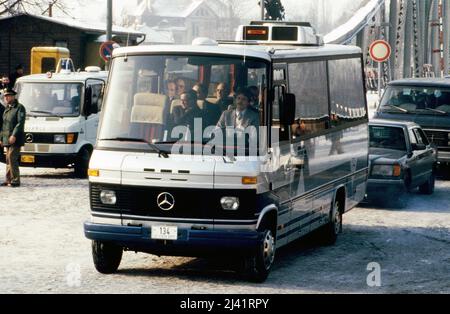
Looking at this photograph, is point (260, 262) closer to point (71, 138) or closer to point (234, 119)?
point (234, 119)

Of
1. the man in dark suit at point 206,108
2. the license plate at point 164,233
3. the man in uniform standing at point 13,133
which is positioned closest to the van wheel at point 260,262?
the license plate at point 164,233

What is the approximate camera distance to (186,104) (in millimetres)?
11383

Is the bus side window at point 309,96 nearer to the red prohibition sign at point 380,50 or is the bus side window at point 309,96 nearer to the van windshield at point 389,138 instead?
the van windshield at point 389,138

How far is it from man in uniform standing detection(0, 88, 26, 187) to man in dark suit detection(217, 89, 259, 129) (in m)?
9.85

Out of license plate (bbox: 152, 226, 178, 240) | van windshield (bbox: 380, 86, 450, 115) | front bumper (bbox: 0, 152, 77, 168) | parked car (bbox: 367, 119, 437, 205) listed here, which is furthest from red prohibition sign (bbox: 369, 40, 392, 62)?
license plate (bbox: 152, 226, 178, 240)

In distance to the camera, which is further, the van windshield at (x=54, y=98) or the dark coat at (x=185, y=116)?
the van windshield at (x=54, y=98)

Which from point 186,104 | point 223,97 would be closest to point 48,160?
point 186,104

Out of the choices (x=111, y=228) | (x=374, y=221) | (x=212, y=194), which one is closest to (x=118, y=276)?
(x=111, y=228)

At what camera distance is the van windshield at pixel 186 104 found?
36.8 ft

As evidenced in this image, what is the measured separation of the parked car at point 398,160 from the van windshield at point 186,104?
759 cm

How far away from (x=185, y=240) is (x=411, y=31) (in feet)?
161

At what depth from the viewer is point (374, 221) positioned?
55.7 ft

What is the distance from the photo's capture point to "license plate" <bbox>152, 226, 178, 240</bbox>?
430 inches
